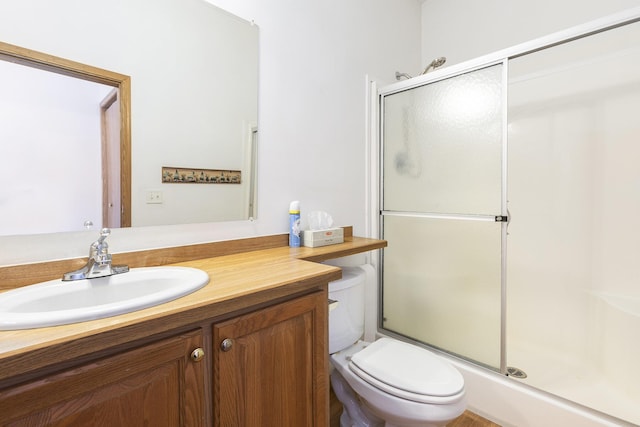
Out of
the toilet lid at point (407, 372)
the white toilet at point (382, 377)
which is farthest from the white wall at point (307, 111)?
the toilet lid at point (407, 372)

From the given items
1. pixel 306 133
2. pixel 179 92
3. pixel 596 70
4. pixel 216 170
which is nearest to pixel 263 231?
pixel 216 170

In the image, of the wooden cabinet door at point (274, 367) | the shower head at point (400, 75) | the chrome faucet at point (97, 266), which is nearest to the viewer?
the wooden cabinet door at point (274, 367)

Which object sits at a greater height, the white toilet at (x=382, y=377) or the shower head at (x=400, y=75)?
the shower head at (x=400, y=75)

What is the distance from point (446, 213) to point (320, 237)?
76cm

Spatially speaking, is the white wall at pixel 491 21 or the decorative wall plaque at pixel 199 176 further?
the white wall at pixel 491 21

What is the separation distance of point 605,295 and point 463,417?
1097 mm

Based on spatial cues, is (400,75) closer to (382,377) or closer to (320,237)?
(320,237)

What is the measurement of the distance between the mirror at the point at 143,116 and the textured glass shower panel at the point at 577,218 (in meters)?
1.78

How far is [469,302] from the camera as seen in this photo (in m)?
1.70

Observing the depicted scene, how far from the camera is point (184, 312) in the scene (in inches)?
25.6

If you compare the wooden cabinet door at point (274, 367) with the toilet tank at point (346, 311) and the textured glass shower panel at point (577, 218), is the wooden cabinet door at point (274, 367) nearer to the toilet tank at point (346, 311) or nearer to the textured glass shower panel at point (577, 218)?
the toilet tank at point (346, 311)

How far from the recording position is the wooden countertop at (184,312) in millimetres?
493

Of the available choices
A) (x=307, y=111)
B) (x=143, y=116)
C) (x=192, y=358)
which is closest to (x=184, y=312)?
(x=192, y=358)

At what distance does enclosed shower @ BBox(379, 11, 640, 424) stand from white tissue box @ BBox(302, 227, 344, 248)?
60 cm
